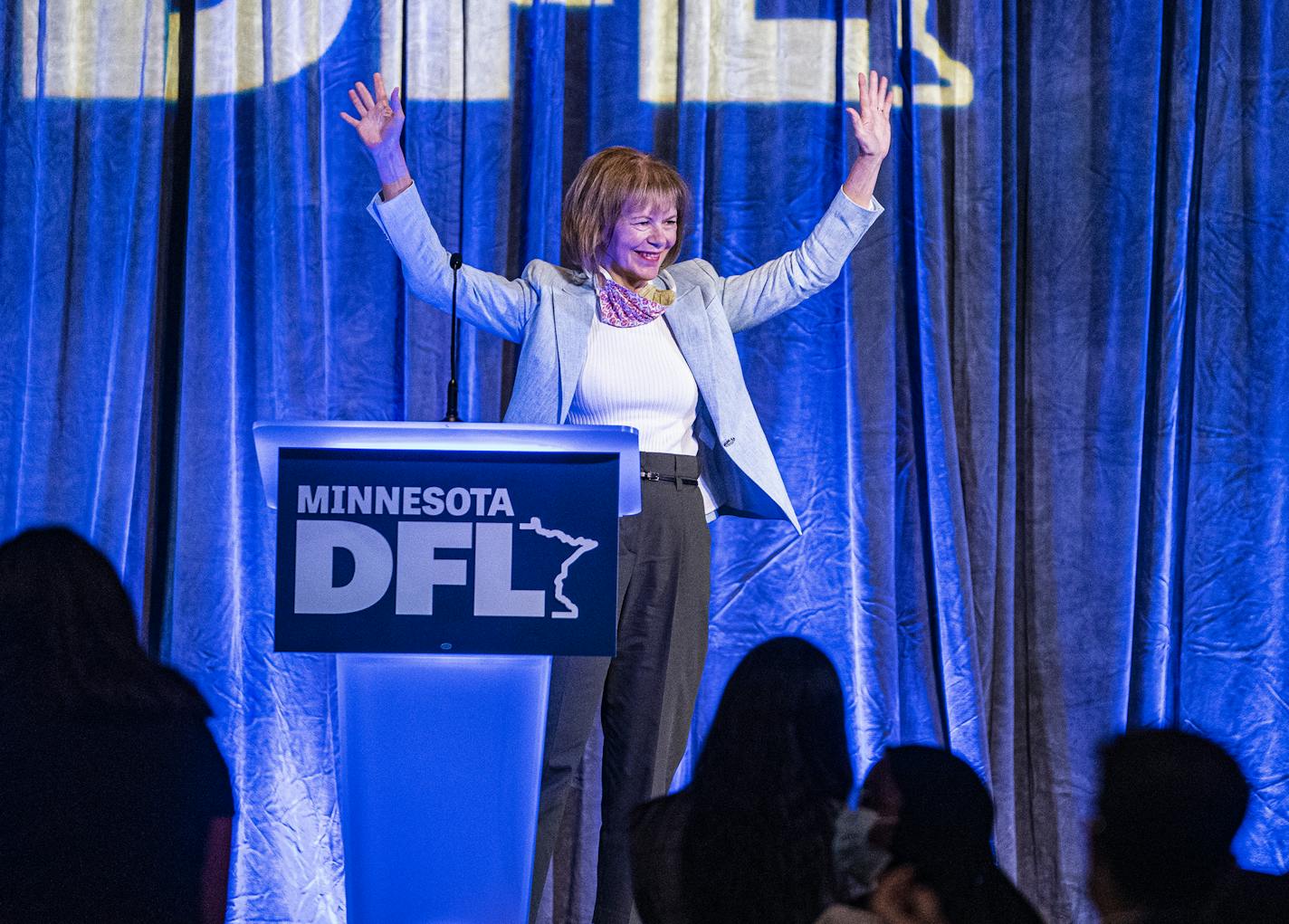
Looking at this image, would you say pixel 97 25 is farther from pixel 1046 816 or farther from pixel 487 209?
pixel 1046 816

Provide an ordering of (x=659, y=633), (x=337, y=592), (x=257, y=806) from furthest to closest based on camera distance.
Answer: (x=257, y=806) < (x=659, y=633) < (x=337, y=592)

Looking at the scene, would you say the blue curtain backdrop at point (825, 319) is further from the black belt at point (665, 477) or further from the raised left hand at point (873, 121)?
the black belt at point (665, 477)

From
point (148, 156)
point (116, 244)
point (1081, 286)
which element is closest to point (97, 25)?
point (148, 156)

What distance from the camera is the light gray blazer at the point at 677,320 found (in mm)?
2035

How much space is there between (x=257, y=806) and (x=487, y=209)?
1.39 m

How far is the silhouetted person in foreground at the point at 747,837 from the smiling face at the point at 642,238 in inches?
30.6

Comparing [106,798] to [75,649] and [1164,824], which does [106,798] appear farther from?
[1164,824]

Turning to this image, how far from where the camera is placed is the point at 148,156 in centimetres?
287

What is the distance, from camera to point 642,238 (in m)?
2.11

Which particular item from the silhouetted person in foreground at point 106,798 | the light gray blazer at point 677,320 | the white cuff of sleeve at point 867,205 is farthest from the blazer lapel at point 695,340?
the silhouetted person in foreground at point 106,798

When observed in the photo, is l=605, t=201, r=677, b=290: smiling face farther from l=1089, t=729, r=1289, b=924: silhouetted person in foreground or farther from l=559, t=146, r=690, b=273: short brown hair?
l=1089, t=729, r=1289, b=924: silhouetted person in foreground

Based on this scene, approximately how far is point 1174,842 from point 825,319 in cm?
180

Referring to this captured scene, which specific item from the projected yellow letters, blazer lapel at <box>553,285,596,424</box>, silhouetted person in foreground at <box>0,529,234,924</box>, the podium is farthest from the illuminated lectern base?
the projected yellow letters

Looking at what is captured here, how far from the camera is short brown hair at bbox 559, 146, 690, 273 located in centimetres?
211
